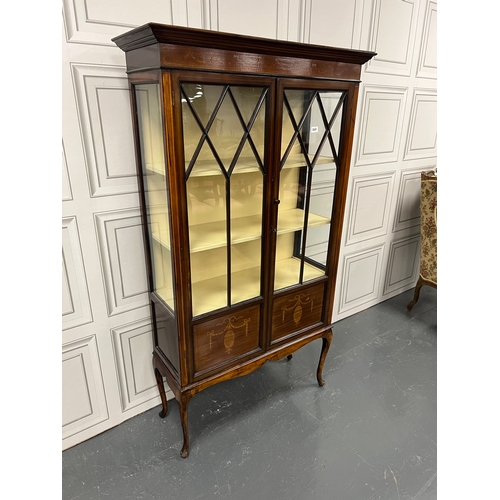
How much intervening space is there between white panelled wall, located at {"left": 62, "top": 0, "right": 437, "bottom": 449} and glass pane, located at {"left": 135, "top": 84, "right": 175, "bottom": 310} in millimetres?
91

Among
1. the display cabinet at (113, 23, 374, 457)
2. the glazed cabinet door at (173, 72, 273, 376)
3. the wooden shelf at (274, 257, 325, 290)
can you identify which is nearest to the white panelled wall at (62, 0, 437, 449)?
the display cabinet at (113, 23, 374, 457)

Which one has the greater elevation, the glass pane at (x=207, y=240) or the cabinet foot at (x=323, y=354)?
the glass pane at (x=207, y=240)

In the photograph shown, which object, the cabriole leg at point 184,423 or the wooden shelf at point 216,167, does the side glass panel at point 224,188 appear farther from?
the cabriole leg at point 184,423

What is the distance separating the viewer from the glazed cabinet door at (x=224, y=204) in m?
1.04

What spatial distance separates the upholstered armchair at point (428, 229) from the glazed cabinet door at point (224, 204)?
1.39 metres

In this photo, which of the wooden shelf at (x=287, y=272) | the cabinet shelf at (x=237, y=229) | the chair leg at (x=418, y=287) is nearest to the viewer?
the cabinet shelf at (x=237, y=229)

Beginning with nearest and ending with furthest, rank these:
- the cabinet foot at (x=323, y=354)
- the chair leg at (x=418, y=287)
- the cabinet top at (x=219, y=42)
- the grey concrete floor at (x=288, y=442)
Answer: the cabinet top at (x=219, y=42)
the grey concrete floor at (x=288, y=442)
the cabinet foot at (x=323, y=354)
the chair leg at (x=418, y=287)

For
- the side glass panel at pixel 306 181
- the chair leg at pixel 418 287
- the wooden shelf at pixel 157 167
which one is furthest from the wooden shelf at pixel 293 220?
the chair leg at pixel 418 287

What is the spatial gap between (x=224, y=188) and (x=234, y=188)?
0.21 ft

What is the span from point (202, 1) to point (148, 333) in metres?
1.23

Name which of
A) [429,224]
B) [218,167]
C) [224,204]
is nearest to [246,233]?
[224,204]

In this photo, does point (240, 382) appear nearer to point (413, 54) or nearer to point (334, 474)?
point (334, 474)

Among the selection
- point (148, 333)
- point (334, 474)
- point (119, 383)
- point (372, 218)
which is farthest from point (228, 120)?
point (372, 218)

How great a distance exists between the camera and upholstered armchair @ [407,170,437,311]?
7.22ft
